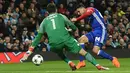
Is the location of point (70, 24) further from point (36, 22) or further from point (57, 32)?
point (36, 22)

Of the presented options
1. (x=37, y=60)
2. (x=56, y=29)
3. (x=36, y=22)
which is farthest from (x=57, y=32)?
(x=36, y=22)

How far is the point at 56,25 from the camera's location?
11383mm

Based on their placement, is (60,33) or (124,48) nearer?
(60,33)

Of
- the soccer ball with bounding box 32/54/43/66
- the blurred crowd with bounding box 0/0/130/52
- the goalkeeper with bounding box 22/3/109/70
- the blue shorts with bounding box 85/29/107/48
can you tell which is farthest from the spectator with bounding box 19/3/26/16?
the goalkeeper with bounding box 22/3/109/70

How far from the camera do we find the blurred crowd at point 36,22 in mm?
19122

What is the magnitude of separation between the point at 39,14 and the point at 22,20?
3.87 feet

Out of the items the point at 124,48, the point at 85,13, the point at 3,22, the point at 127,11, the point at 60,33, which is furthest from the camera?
the point at 127,11

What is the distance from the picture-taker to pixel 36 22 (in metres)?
20.4

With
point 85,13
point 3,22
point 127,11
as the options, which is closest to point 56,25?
point 85,13

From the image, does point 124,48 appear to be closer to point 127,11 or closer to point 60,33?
point 127,11

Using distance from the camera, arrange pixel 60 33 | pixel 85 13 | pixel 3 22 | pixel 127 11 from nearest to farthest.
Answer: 1. pixel 60 33
2. pixel 85 13
3. pixel 3 22
4. pixel 127 11

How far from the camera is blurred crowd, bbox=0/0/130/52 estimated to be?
19122 millimetres

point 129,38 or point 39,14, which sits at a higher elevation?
point 39,14

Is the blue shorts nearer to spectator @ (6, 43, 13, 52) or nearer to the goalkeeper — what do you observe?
the goalkeeper
